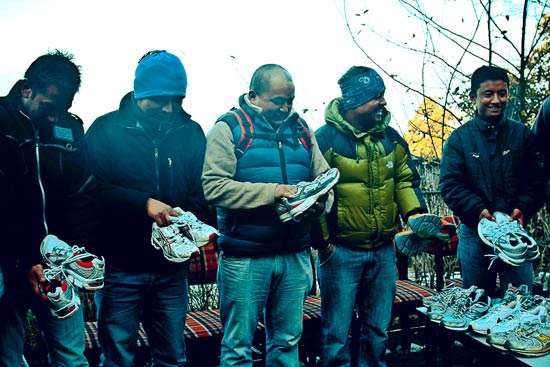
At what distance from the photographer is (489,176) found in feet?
11.0

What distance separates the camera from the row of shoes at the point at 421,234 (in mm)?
3111

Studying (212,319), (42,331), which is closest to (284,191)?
(42,331)

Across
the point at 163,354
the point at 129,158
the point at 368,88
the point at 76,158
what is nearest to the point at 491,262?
the point at 368,88

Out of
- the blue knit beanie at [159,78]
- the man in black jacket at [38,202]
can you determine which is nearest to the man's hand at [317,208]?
the blue knit beanie at [159,78]

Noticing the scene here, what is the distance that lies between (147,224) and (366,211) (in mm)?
1230

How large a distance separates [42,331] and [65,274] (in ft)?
0.94

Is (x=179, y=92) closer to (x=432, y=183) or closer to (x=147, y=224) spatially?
(x=147, y=224)

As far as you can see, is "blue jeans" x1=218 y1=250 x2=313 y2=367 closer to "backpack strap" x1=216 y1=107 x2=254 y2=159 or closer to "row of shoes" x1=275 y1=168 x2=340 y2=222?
"row of shoes" x1=275 y1=168 x2=340 y2=222

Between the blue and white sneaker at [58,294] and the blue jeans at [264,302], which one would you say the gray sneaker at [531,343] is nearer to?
the blue jeans at [264,302]

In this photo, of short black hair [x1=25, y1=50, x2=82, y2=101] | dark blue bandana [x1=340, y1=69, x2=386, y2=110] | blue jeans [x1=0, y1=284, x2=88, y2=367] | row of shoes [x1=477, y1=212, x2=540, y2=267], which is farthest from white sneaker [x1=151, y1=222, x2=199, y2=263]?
row of shoes [x1=477, y1=212, x2=540, y2=267]

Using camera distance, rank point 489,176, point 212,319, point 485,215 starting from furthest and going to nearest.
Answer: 1. point 212,319
2. point 489,176
3. point 485,215

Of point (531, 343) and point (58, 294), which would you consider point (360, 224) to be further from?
point (58, 294)

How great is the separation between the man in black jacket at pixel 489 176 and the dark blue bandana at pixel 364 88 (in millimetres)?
679

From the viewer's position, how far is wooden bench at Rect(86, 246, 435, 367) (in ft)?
10.8
